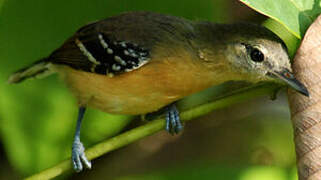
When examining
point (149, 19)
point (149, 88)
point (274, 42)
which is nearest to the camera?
point (274, 42)

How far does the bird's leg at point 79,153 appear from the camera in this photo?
116 inches

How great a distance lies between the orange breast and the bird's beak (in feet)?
1.43

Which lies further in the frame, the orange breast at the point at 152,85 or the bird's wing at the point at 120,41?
the bird's wing at the point at 120,41

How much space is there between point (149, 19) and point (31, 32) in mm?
777

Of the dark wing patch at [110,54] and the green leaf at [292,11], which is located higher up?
the green leaf at [292,11]

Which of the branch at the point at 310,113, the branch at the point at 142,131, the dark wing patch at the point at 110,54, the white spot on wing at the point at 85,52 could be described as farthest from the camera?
the white spot on wing at the point at 85,52

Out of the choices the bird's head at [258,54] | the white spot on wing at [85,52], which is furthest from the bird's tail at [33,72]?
the bird's head at [258,54]

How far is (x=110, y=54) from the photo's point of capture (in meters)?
3.33

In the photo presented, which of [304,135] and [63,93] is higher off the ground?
[304,135]

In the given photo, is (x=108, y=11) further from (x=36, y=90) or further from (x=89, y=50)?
(x=36, y=90)

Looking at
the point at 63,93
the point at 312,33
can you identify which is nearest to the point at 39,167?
the point at 63,93

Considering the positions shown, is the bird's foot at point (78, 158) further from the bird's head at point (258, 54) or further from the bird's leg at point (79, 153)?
the bird's head at point (258, 54)

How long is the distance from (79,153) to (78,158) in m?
0.07

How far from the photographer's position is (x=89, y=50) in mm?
3449
